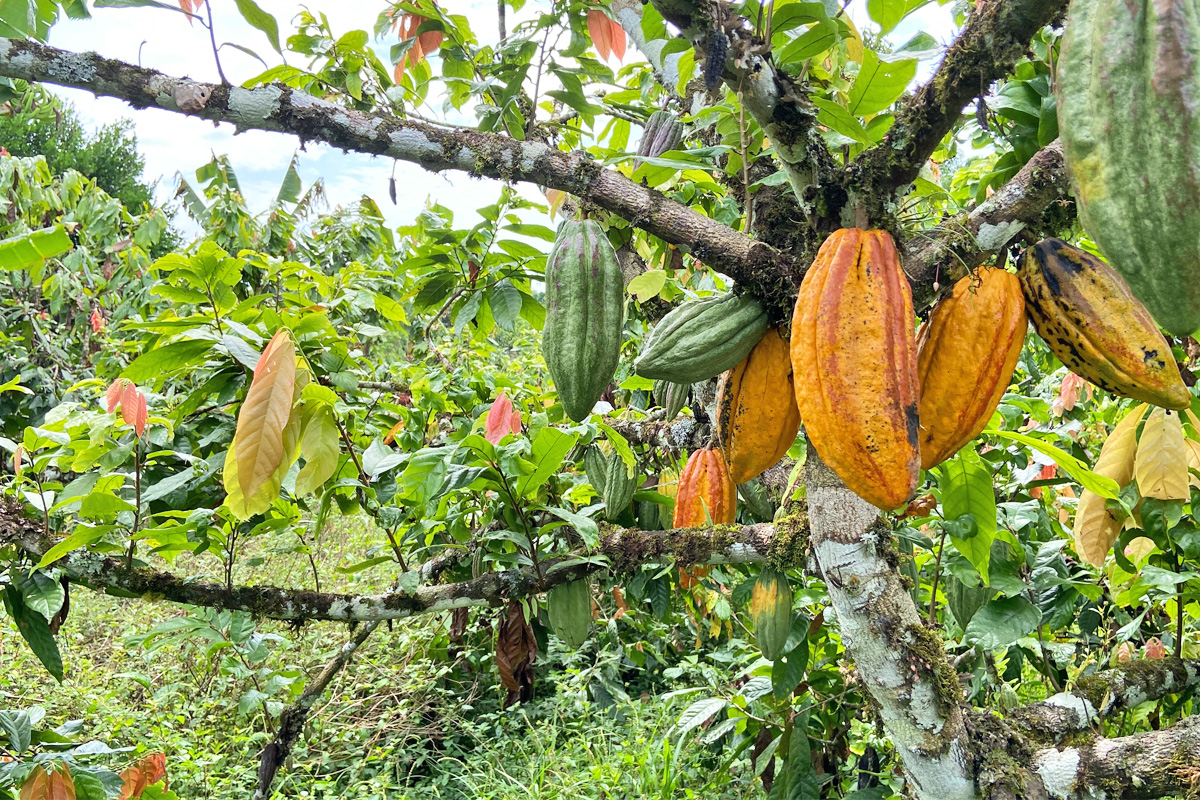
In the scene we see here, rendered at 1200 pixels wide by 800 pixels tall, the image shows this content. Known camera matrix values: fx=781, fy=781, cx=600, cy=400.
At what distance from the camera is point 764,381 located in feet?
3.28

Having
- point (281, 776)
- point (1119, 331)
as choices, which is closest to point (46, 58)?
point (1119, 331)

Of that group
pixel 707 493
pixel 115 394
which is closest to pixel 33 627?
pixel 115 394

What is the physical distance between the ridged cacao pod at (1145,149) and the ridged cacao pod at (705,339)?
474mm

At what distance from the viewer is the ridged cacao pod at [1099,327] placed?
2.69 feet

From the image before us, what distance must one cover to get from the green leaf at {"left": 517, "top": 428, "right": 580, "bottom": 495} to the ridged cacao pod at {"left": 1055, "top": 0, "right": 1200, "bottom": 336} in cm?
96

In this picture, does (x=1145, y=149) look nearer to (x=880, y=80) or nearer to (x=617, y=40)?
(x=880, y=80)

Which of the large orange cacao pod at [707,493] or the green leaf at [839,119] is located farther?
the large orange cacao pod at [707,493]

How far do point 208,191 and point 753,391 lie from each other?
363 centimetres

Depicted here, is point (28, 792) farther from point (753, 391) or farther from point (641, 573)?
point (753, 391)

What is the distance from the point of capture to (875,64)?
96 cm

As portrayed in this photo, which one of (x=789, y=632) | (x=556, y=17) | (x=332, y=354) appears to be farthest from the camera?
(x=332, y=354)

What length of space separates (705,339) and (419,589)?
897 millimetres

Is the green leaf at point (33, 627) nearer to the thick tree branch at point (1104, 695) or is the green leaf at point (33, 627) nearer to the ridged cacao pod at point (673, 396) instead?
the ridged cacao pod at point (673, 396)

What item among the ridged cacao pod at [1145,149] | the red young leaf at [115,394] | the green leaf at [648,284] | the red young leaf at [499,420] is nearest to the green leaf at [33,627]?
the red young leaf at [115,394]
